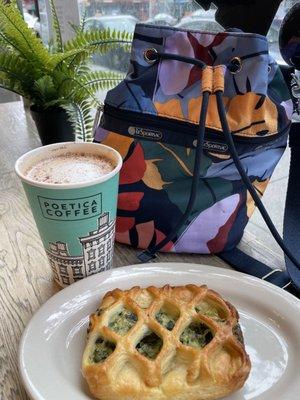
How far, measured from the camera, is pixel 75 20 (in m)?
1.00

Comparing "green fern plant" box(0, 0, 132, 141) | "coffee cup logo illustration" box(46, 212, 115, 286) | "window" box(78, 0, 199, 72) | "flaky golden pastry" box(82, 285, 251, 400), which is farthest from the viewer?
"window" box(78, 0, 199, 72)

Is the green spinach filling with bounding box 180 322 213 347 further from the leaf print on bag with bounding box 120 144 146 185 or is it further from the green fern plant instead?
the green fern plant

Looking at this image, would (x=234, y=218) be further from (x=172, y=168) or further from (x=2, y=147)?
(x=2, y=147)

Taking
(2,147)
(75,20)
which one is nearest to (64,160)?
(2,147)

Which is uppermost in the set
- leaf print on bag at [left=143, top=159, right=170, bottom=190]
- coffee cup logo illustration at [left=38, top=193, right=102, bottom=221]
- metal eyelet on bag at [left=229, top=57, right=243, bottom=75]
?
metal eyelet on bag at [left=229, top=57, right=243, bottom=75]

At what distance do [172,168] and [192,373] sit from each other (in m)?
0.22

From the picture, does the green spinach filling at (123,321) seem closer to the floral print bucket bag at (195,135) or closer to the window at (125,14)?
the floral print bucket bag at (195,135)

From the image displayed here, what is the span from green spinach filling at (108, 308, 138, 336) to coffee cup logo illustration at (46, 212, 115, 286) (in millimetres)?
74

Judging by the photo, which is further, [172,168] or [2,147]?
[2,147]

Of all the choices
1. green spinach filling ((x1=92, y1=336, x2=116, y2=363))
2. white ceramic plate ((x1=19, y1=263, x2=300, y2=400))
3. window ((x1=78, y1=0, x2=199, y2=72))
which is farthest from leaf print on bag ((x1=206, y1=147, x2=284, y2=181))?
window ((x1=78, y1=0, x2=199, y2=72))

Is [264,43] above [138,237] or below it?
above

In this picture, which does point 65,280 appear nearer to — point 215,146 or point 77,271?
point 77,271

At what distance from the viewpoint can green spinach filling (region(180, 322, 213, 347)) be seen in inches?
12.3

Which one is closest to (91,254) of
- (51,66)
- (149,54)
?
(149,54)
